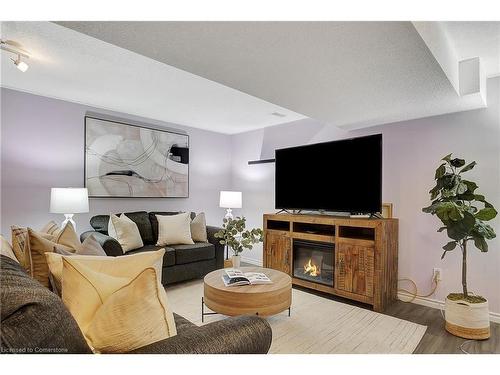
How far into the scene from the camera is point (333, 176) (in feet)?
10.9

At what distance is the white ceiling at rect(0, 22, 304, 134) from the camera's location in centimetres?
215

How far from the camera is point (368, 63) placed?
6.01 ft

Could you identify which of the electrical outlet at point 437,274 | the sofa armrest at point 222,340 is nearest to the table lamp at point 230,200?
the electrical outlet at point 437,274

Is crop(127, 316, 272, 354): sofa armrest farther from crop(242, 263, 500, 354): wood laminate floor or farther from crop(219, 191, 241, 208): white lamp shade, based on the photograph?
crop(219, 191, 241, 208): white lamp shade

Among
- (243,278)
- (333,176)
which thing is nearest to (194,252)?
(243,278)

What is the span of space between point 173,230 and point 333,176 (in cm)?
216

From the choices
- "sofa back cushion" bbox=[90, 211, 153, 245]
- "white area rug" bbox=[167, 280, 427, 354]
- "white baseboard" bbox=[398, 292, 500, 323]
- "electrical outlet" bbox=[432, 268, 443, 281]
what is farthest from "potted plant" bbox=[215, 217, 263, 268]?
"electrical outlet" bbox=[432, 268, 443, 281]

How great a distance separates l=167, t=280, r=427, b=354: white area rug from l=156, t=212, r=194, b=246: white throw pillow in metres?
0.77

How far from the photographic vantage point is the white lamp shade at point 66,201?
3000 mm

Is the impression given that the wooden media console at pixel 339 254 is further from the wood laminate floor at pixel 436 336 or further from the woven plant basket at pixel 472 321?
the woven plant basket at pixel 472 321

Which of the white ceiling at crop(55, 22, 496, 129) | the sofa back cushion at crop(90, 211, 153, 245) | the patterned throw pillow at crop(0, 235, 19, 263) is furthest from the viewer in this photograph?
the sofa back cushion at crop(90, 211, 153, 245)

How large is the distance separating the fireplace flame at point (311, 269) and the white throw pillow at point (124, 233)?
208cm

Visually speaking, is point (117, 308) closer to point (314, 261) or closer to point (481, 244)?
point (481, 244)
